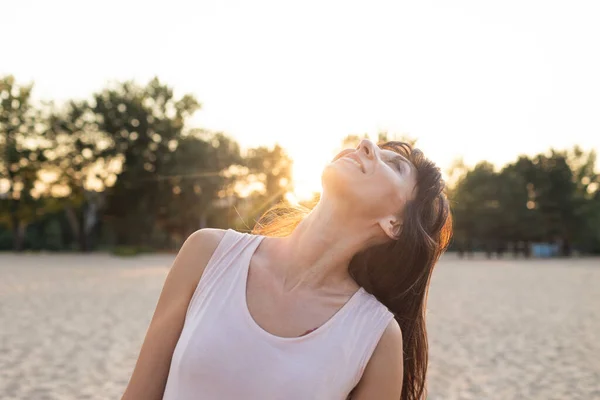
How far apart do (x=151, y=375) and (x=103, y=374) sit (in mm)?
5688

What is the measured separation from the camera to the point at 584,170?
7525cm

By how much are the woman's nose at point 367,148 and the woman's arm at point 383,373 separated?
490 mm

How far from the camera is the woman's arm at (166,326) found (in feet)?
5.99

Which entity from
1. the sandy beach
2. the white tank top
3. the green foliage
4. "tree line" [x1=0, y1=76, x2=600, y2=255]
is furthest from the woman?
the green foliage

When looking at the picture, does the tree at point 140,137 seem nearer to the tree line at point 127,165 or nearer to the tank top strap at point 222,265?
the tree line at point 127,165

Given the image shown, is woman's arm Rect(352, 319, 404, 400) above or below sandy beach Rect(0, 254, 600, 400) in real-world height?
above

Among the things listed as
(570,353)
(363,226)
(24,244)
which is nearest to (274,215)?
(363,226)

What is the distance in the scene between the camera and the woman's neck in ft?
6.22


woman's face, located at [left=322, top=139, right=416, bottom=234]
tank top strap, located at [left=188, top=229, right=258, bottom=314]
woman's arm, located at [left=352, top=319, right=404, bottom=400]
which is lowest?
woman's arm, located at [left=352, top=319, right=404, bottom=400]

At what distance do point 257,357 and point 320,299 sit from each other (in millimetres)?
262

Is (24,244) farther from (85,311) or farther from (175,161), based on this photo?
(85,311)

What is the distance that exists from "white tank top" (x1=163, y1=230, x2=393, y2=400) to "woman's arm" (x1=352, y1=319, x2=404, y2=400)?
27 millimetres

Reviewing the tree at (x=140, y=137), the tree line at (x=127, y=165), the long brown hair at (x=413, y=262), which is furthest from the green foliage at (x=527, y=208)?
the long brown hair at (x=413, y=262)

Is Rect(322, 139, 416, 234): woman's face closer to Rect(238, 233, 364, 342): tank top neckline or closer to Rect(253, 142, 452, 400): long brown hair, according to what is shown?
Rect(253, 142, 452, 400): long brown hair
